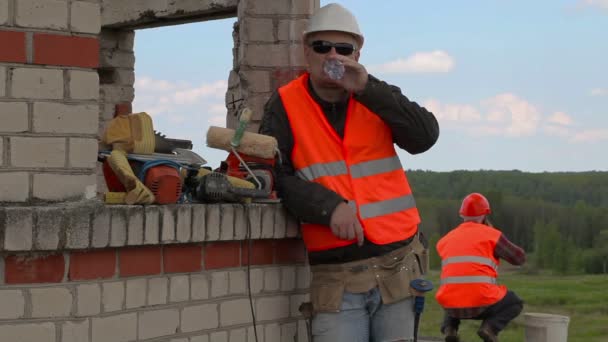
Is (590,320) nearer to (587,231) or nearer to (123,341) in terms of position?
(123,341)

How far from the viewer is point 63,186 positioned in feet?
16.5

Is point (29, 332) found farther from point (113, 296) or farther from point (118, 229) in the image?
point (118, 229)

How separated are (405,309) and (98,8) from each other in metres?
2.10

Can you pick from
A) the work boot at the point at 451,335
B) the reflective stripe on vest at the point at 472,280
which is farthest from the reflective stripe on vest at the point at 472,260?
the work boot at the point at 451,335

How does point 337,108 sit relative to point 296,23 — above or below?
below

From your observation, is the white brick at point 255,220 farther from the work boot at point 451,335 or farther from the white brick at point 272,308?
the work boot at point 451,335

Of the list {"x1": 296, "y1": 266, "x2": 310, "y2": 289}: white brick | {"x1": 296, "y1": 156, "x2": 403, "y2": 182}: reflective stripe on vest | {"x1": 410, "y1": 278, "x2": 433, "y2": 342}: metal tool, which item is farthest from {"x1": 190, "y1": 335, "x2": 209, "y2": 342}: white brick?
{"x1": 410, "y1": 278, "x2": 433, "y2": 342}: metal tool

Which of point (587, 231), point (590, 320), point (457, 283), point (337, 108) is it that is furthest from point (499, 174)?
point (337, 108)

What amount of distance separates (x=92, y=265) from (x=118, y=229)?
197 millimetres

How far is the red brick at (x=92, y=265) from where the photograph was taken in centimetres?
488

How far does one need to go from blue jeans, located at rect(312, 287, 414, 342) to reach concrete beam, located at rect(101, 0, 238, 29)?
4.41m

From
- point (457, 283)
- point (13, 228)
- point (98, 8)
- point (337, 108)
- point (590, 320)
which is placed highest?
point (98, 8)

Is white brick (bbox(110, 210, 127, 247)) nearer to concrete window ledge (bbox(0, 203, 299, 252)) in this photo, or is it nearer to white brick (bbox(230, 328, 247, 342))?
concrete window ledge (bbox(0, 203, 299, 252))

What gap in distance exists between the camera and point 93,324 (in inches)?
194
